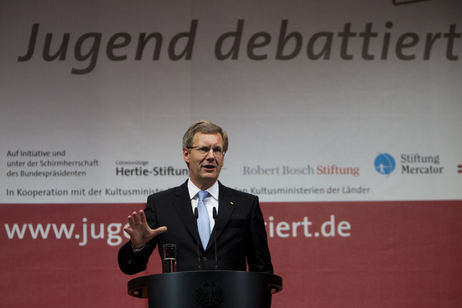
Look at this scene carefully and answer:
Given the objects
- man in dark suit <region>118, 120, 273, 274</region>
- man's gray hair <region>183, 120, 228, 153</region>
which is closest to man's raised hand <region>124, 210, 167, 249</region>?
man in dark suit <region>118, 120, 273, 274</region>

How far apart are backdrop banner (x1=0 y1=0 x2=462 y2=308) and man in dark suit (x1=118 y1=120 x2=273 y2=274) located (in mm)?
1717

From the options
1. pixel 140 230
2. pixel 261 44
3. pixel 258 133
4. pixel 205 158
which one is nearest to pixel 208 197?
pixel 205 158

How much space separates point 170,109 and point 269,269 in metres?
2.18

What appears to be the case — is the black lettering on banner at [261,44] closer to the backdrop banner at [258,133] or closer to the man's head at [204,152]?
the backdrop banner at [258,133]

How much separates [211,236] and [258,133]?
6.76 feet

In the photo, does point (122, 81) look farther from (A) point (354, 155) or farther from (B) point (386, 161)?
(B) point (386, 161)

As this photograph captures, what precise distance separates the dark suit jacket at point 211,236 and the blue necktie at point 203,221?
0.05 metres

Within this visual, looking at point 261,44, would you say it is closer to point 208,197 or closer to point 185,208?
point 208,197

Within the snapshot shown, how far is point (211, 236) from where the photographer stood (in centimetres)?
227

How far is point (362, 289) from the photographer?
4.05m

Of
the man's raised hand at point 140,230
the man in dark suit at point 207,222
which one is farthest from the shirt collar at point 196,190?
the man's raised hand at point 140,230

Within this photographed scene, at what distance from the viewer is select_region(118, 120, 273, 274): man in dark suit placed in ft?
7.39

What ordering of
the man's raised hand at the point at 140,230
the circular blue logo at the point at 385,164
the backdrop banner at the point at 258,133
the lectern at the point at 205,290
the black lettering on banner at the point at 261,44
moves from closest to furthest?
the lectern at the point at 205,290 → the man's raised hand at the point at 140,230 → the backdrop banner at the point at 258,133 → the circular blue logo at the point at 385,164 → the black lettering on banner at the point at 261,44

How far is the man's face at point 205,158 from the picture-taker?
2377 mm
